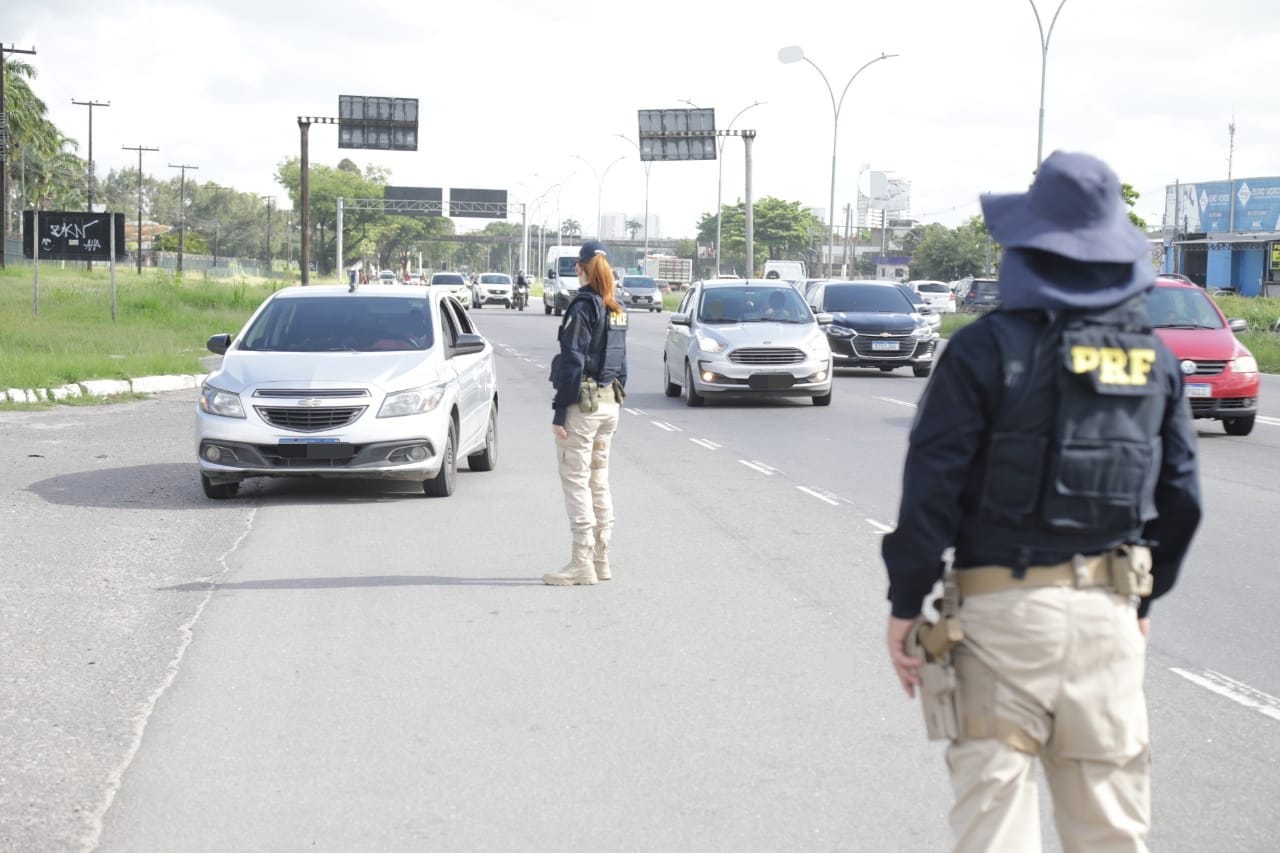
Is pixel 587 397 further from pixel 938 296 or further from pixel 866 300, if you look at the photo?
pixel 938 296

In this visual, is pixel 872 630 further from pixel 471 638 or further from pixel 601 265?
pixel 601 265

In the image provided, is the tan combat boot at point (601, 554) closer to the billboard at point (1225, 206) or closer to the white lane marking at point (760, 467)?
the white lane marking at point (760, 467)

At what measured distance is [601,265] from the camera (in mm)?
8703

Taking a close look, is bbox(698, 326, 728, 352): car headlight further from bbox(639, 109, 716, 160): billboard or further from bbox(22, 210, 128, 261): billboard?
bbox(639, 109, 716, 160): billboard

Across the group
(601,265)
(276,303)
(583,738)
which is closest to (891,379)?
(276,303)

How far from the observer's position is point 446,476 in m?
12.1

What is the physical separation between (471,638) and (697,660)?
1122mm

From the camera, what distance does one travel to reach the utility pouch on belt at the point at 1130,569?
127 inches

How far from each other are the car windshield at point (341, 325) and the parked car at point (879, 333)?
46.8 feet

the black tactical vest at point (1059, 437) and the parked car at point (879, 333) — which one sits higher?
the black tactical vest at point (1059, 437)

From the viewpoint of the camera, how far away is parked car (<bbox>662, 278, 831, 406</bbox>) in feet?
68.8

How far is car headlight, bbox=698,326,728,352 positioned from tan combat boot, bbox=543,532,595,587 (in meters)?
12.5

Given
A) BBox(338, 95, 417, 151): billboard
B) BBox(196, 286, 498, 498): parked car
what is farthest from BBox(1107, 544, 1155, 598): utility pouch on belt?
BBox(338, 95, 417, 151): billboard

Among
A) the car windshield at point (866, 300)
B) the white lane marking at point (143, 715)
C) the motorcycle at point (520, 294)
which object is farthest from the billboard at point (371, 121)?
the white lane marking at point (143, 715)
